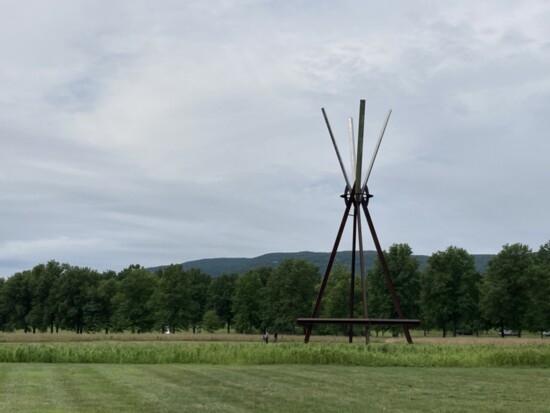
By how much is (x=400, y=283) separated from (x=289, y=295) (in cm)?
1427

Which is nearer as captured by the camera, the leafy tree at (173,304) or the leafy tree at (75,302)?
the leafy tree at (173,304)

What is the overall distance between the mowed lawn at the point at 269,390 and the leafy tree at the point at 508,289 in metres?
40.5

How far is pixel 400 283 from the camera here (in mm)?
70125

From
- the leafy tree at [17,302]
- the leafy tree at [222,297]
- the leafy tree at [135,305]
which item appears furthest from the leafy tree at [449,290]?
the leafy tree at [17,302]

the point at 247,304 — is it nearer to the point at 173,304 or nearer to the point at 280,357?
the point at 173,304

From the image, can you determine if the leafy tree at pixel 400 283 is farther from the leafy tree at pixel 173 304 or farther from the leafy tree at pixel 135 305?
the leafy tree at pixel 135 305

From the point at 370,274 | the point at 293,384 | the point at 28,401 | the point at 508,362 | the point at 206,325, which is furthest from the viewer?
the point at 206,325

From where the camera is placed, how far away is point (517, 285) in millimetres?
59375

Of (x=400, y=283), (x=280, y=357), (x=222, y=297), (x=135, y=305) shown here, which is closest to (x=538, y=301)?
(x=400, y=283)

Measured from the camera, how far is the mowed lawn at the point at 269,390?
464 inches

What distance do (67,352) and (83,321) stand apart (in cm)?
6803

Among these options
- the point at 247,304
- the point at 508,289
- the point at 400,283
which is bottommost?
the point at 247,304

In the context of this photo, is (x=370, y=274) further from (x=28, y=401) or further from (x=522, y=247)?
(x=28, y=401)

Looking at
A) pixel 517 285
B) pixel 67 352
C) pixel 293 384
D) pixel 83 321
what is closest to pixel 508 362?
pixel 293 384
